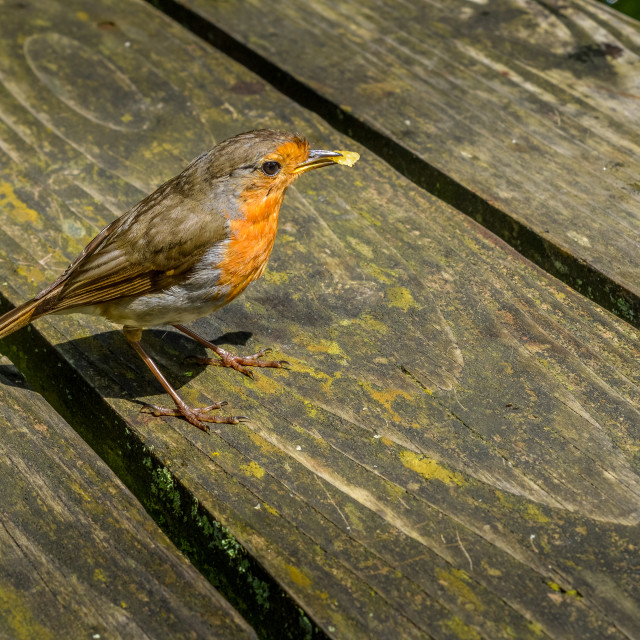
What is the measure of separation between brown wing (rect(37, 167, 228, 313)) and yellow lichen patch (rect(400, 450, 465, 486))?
1009 mm

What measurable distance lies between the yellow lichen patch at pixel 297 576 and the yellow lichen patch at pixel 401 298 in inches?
41.6

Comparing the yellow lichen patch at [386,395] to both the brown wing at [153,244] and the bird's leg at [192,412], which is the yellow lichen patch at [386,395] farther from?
the brown wing at [153,244]

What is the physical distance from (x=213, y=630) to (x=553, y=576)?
2.34 feet

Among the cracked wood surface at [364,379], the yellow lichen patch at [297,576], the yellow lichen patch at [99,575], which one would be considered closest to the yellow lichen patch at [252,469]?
the cracked wood surface at [364,379]

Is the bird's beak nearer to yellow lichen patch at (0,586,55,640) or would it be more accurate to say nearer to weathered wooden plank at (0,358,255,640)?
weathered wooden plank at (0,358,255,640)

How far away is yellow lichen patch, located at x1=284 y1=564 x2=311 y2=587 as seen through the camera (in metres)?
1.81

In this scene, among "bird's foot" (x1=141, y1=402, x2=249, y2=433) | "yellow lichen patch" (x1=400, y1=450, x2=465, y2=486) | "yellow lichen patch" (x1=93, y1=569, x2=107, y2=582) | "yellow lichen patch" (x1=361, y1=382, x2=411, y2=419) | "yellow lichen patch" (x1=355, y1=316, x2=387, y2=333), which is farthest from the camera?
"yellow lichen patch" (x1=355, y1=316, x2=387, y2=333)

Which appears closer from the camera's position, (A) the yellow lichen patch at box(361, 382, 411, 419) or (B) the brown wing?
(A) the yellow lichen patch at box(361, 382, 411, 419)

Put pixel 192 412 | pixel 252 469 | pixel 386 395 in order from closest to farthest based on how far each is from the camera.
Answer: pixel 252 469 → pixel 192 412 → pixel 386 395

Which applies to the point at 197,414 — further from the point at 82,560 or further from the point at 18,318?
the point at 18,318

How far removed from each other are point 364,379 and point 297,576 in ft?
2.45

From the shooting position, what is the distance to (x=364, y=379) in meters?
2.46

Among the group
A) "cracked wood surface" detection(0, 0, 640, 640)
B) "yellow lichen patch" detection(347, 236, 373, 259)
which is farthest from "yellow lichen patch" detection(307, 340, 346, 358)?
"yellow lichen patch" detection(347, 236, 373, 259)

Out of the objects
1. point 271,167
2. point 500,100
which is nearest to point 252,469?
point 271,167
